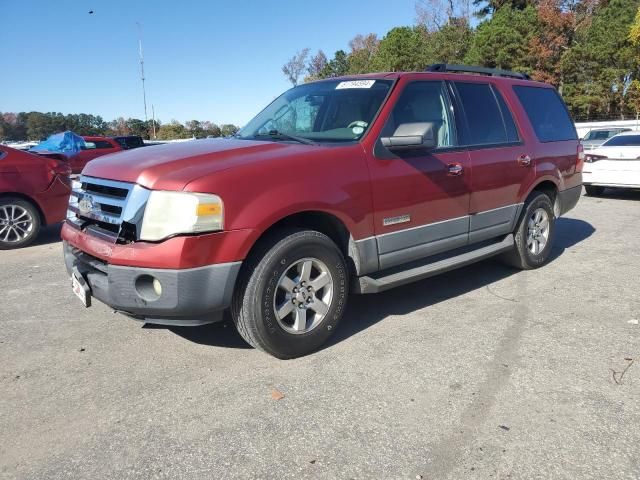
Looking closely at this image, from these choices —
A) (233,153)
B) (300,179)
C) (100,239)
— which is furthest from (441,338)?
(100,239)

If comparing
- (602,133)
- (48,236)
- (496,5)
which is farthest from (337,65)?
(48,236)

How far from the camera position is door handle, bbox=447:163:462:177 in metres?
4.21

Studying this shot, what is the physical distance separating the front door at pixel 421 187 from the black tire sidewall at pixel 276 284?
18.2 inches

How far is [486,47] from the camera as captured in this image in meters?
Result: 37.1

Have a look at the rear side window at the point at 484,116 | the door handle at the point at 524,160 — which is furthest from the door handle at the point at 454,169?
the door handle at the point at 524,160

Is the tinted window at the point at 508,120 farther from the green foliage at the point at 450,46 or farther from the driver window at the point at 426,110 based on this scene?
the green foliage at the point at 450,46

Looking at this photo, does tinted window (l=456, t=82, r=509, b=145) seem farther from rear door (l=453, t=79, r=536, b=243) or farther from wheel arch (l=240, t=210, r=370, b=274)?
wheel arch (l=240, t=210, r=370, b=274)

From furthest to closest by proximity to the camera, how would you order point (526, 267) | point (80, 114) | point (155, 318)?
point (80, 114), point (526, 267), point (155, 318)

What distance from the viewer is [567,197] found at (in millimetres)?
5945

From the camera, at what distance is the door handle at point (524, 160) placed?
4992mm

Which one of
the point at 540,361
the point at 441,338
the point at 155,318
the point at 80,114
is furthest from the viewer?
the point at 80,114

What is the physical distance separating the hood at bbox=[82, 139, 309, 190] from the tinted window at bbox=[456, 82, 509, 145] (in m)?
1.81

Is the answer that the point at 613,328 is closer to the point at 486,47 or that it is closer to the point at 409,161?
the point at 409,161

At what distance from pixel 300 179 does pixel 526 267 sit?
10.7 ft
